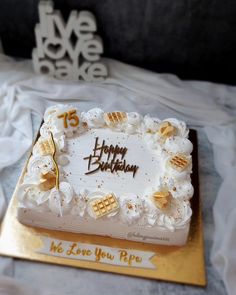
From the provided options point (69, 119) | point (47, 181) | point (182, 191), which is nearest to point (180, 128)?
point (182, 191)

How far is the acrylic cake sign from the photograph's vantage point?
1844 mm

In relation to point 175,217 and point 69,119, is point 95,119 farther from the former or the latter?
point 175,217

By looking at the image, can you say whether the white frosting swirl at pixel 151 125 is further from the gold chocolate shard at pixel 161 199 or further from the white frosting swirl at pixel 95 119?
the gold chocolate shard at pixel 161 199

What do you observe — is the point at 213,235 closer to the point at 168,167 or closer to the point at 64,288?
the point at 168,167

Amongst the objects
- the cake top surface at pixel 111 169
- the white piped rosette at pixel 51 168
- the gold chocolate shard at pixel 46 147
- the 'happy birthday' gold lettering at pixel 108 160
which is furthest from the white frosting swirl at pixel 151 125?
the gold chocolate shard at pixel 46 147

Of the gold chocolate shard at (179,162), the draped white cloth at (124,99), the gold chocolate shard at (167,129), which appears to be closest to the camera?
the gold chocolate shard at (179,162)

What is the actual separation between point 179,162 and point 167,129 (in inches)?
6.0

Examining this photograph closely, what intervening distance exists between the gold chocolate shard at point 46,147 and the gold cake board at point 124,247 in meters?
0.22

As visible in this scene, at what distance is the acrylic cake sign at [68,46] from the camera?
1.84 meters

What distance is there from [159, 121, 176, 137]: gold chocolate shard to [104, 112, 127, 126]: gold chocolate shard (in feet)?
0.46

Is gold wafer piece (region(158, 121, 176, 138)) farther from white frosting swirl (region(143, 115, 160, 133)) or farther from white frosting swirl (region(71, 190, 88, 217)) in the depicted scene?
white frosting swirl (region(71, 190, 88, 217))

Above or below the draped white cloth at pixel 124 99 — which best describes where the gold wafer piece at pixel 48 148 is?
above

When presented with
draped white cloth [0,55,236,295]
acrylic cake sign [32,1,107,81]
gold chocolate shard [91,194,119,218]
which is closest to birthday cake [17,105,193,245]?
gold chocolate shard [91,194,119,218]

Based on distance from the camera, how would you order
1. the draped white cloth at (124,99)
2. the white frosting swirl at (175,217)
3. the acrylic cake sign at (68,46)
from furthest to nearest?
the acrylic cake sign at (68,46) < the draped white cloth at (124,99) < the white frosting swirl at (175,217)
